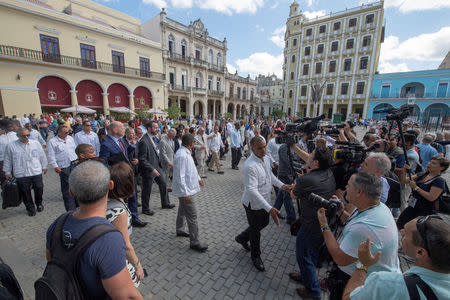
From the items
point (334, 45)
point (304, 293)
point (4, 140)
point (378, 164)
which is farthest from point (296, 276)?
point (334, 45)

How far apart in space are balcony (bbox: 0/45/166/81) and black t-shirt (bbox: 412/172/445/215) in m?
24.2

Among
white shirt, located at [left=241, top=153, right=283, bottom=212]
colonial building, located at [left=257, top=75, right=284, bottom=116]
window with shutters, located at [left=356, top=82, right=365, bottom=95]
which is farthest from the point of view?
colonial building, located at [left=257, top=75, right=284, bottom=116]

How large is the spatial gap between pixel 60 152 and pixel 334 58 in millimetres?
40995

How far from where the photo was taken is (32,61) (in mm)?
16344

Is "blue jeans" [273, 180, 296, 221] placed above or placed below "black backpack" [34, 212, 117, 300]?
below

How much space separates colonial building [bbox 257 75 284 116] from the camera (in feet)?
193

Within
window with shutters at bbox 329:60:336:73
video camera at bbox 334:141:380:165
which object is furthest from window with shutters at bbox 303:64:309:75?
video camera at bbox 334:141:380:165

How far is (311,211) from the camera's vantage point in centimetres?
238

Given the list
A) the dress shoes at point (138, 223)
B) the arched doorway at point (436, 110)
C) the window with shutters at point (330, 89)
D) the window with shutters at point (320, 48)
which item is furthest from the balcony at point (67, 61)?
the arched doorway at point (436, 110)

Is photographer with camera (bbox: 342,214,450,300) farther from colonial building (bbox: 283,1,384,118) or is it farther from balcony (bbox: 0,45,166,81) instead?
colonial building (bbox: 283,1,384,118)

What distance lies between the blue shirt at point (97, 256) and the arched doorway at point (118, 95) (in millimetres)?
24237

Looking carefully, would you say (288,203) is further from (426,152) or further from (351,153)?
(426,152)

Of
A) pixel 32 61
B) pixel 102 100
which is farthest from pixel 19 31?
pixel 102 100

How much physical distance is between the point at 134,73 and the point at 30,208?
2194 cm
